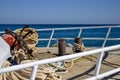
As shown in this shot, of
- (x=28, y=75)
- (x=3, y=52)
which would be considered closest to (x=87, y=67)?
(x=28, y=75)

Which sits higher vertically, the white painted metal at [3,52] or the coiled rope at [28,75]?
the white painted metal at [3,52]

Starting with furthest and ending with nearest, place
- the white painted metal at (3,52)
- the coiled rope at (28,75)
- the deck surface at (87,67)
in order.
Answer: the deck surface at (87,67) → the coiled rope at (28,75) → the white painted metal at (3,52)

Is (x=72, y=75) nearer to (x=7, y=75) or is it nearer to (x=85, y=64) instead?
(x=85, y=64)

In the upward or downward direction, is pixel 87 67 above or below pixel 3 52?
below

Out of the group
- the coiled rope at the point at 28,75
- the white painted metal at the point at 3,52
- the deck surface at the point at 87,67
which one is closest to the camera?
the white painted metal at the point at 3,52

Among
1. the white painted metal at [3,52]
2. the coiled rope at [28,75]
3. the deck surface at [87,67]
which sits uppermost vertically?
the white painted metal at [3,52]

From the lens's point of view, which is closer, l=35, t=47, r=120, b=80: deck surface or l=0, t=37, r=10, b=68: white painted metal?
l=0, t=37, r=10, b=68: white painted metal

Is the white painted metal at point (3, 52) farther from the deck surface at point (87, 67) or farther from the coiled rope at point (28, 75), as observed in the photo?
the deck surface at point (87, 67)

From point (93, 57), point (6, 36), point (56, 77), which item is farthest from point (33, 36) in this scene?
point (56, 77)

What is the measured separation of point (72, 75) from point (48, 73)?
3.47ft

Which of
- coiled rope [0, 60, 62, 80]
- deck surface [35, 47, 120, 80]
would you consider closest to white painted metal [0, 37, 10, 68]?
coiled rope [0, 60, 62, 80]

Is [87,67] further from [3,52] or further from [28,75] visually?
[3,52]

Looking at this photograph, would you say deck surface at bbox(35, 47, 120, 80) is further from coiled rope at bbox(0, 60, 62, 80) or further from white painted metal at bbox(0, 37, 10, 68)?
white painted metal at bbox(0, 37, 10, 68)

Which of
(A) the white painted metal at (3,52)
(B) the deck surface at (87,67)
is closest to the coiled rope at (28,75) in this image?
(A) the white painted metal at (3,52)
